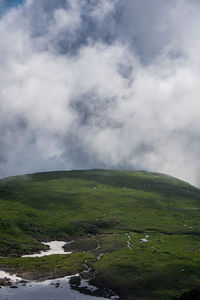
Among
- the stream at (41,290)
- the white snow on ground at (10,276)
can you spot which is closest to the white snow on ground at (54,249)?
the white snow on ground at (10,276)

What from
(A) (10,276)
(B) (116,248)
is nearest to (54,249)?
(B) (116,248)

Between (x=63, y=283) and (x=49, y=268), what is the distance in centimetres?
1576

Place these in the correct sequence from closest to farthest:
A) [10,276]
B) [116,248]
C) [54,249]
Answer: [10,276] → [116,248] → [54,249]

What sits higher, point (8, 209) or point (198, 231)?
point (8, 209)

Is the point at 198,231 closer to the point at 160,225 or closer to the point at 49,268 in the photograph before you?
the point at 160,225

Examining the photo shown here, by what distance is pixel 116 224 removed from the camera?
178 meters

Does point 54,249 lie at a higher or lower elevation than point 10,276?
higher

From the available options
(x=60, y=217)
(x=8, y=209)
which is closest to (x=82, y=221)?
(x=60, y=217)

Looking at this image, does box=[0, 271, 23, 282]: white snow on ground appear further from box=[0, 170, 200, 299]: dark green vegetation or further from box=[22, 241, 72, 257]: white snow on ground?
box=[22, 241, 72, 257]: white snow on ground

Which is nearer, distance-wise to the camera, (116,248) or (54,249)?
(116,248)

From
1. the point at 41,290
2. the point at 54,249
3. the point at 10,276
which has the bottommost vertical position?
the point at 41,290

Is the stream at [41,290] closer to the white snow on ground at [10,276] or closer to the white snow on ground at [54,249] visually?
the white snow on ground at [10,276]

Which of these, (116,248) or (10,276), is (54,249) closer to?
(116,248)

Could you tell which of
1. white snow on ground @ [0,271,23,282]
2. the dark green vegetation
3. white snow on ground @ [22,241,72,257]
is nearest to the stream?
white snow on ground @ [0,271,23,282]
